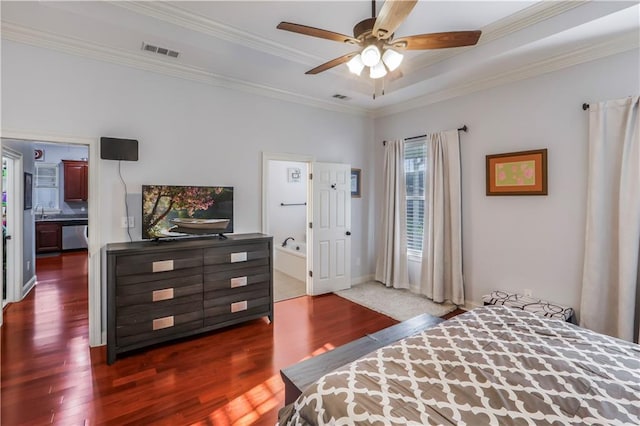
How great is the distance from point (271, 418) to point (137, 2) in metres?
3.41

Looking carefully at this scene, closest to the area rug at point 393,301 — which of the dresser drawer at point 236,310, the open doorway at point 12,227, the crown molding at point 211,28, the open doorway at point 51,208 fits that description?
the dresser drawer at point 236,310

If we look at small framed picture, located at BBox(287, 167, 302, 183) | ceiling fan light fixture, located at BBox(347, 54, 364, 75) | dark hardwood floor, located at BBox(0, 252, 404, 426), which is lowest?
dark hardwood floor, located at BBox(0, 252, 404, 426)

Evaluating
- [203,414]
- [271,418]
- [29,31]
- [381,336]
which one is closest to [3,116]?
[29,31]

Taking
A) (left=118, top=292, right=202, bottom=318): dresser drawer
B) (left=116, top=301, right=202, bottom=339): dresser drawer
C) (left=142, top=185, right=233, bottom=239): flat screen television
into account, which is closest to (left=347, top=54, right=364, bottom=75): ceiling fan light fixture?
(left=142, top=185, right=233, bottom=239): flat screen television

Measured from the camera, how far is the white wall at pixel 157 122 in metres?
2.73

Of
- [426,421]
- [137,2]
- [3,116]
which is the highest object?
[137,2]

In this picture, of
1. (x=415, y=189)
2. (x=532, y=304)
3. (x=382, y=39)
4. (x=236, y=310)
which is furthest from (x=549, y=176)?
(x=236, y=310)

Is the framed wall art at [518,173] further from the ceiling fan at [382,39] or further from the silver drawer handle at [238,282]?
the silver drawer handle at [238,282]

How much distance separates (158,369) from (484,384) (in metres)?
2.53

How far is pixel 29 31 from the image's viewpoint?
262 centimetres

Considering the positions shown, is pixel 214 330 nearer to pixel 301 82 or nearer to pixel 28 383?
pixel 28 383

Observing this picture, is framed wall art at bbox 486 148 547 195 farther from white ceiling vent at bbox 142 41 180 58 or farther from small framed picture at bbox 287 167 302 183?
small framed picture at bbox 287 167 302 183

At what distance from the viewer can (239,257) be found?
3.36 m

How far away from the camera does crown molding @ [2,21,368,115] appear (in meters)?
2.63
